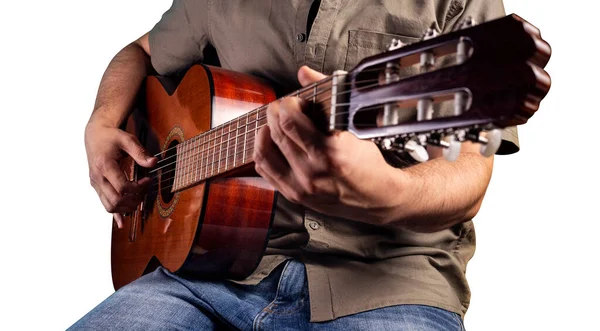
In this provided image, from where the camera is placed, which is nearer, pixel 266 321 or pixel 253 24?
pixel 266 321

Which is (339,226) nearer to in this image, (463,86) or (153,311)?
(153,311)

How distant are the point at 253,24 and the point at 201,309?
690 millimetres

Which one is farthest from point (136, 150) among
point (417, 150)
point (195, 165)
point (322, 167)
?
point (417, 150)

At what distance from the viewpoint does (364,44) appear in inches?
51.1

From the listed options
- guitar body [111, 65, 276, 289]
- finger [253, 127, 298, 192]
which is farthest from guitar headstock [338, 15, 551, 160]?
guitar body [111, 65, 276, 289]

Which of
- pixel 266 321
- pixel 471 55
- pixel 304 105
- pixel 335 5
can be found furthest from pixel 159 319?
pixel 471 55

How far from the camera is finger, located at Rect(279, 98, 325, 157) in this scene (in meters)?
0.86

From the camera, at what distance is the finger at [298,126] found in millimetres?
864

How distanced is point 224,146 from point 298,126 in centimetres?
39

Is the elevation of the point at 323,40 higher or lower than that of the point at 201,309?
higher

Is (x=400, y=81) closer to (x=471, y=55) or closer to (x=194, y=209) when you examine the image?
(x=471, y=55)

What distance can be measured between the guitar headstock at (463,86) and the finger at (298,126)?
0.09 meters

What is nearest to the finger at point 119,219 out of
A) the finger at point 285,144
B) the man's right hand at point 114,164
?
the man's right hand at point 114,164

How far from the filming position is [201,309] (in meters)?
1.35
